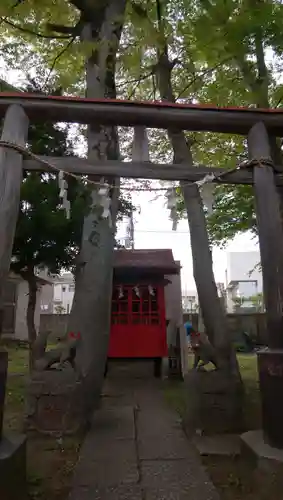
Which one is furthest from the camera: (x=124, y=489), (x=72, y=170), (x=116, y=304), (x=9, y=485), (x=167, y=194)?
(x=116, y=304)

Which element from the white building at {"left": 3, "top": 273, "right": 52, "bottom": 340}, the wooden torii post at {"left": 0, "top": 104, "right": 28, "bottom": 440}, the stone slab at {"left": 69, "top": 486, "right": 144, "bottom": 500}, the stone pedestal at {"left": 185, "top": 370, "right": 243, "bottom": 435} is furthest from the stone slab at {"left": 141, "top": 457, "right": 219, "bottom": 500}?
the white building at {"left": 3, "top": 273, "right": 52, "bottom": 340}

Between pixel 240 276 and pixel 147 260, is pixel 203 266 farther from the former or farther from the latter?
pixel 240 276

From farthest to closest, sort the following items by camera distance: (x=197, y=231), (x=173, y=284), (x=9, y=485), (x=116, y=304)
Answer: (x=173, y=284), (x=116, y=304), (x=197, y=231), (x=9, y=485)

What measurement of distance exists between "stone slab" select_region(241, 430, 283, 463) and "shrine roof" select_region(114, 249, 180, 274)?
278 inches

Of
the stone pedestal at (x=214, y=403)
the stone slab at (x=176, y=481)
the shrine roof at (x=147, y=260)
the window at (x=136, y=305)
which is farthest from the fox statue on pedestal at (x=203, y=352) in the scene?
the window at (x=136, y=305)

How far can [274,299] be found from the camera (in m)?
3.80

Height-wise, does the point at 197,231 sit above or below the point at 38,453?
above

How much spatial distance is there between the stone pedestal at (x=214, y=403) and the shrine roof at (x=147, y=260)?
5181 millimetres

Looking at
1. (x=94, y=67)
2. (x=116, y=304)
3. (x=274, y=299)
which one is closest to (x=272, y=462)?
(x=274, y=299)

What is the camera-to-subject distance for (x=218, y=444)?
5.15 m

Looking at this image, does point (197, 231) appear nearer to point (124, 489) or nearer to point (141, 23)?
point (141, 23)

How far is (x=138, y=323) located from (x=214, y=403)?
5808mm

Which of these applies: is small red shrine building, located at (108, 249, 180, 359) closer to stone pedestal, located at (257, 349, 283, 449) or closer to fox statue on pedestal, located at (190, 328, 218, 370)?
fox statue on pedestal, located at (190, 328, 218, 370)

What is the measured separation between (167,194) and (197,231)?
8.84 ft
